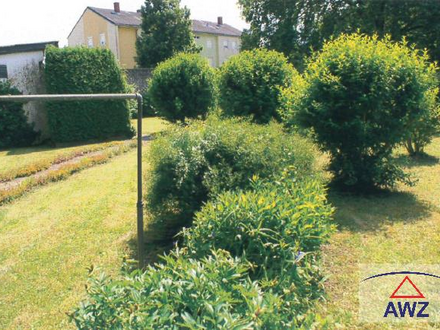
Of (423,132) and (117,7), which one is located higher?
(117,7)

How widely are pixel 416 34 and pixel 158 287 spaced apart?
22.2 metres

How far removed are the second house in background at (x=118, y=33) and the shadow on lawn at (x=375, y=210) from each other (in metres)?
27.6

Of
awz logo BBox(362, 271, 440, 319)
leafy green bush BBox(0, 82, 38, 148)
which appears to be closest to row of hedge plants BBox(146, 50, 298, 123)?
awz logo BBox(362, 271, 440, 319)

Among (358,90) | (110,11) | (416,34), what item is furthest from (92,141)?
(110,11)

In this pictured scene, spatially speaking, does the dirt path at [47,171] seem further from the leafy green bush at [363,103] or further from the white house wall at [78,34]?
the white house wall at [78,34]

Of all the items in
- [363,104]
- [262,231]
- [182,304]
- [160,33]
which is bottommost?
[182,304]

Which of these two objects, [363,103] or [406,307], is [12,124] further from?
[406,307]

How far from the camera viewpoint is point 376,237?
15.2 feet

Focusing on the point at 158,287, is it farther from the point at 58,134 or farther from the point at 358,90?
the point at 58,134

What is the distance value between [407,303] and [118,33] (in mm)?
35727

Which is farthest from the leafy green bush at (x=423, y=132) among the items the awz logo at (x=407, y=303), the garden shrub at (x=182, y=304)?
the garden shrub at (x=182, y=304)

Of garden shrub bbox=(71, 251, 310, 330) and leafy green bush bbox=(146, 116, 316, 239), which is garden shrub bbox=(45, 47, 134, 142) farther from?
garden shrub bbox=(71, 251, 310, 330)

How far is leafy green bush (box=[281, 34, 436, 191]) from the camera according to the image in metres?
5.79

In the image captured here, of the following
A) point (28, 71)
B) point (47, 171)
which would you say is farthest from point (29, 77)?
point (47, 171)
